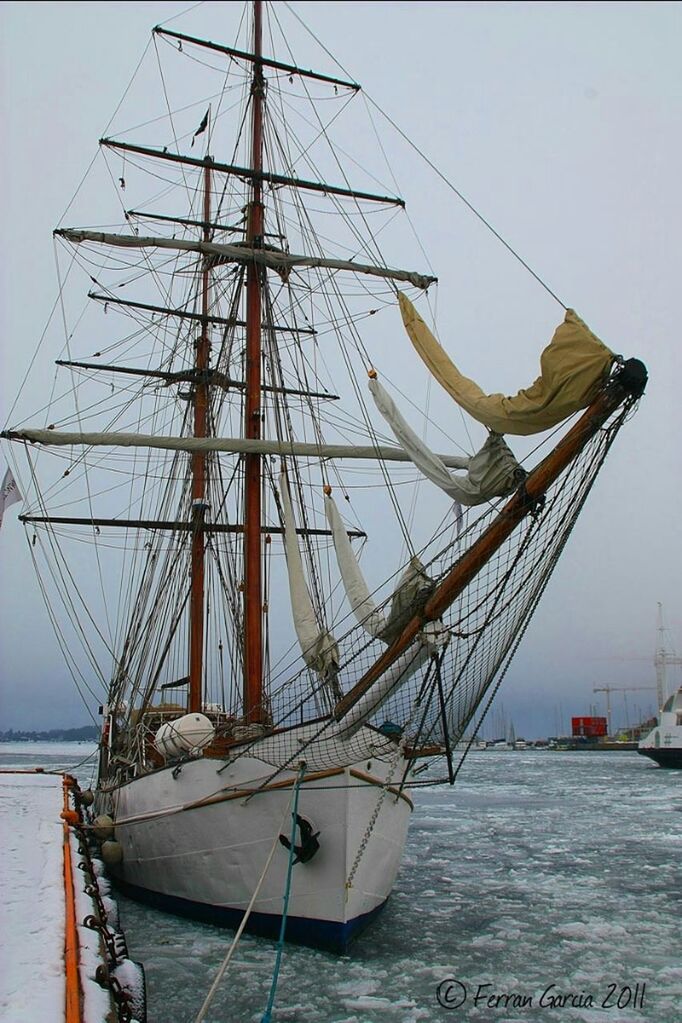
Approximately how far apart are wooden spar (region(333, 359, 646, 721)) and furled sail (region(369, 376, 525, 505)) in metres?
0.23

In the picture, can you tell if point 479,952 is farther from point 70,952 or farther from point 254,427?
point 254,427

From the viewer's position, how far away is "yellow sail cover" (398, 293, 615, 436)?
8.16 meters

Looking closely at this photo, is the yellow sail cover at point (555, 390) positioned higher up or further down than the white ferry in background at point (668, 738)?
higher up

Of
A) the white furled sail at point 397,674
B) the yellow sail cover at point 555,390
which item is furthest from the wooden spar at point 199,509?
the yellow sail cover at point 555,390

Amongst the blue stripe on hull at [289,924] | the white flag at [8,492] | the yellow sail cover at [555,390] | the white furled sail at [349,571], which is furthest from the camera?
the white flag at [8,492]

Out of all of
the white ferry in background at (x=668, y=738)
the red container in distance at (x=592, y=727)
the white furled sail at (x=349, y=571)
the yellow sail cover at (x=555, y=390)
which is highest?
the yellow sail cover at (x=555, y=390)

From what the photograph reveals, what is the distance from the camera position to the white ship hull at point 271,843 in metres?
10.5

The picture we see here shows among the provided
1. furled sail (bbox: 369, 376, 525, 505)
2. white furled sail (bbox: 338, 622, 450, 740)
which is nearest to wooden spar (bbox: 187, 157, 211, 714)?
white furled sail (bbox: 338, 622, 450, 740)

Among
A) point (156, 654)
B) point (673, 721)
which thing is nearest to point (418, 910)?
point (156, 654)

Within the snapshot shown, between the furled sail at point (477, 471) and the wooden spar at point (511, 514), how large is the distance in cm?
23

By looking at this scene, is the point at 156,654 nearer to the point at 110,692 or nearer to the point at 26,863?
the point at 110,692

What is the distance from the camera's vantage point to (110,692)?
21656 millimetres

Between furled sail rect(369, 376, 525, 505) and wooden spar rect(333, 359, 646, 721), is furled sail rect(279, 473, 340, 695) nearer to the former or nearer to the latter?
wooden spar rect(333, 359, 646, 721)

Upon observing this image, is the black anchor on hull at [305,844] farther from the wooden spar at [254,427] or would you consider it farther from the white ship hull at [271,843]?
the wooden spar at [254,427]
